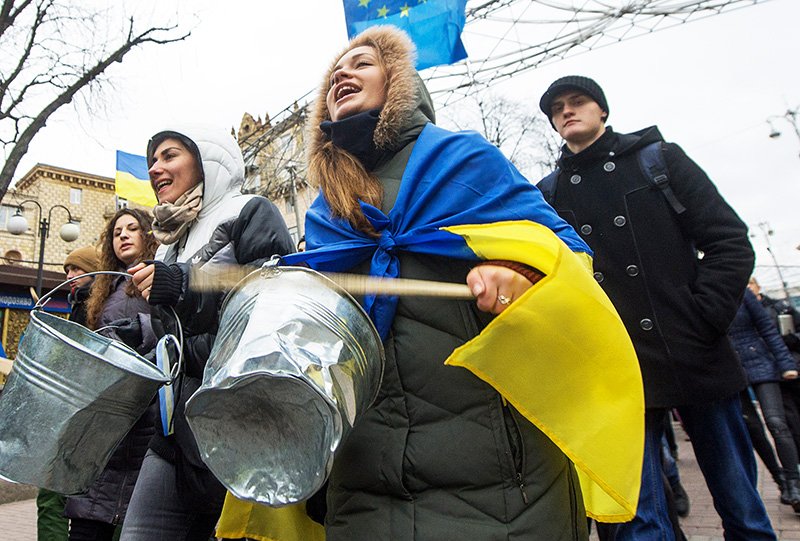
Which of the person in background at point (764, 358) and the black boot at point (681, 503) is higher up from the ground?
the person in background at point (764, 358)

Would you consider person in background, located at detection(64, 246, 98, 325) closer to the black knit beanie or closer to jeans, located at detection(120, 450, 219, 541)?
jeans, located at detection(120, 450, 219, 541)

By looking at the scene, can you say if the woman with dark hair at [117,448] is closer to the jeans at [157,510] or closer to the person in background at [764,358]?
the jeans at [157,510]

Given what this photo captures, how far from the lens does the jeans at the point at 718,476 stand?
2.14 m

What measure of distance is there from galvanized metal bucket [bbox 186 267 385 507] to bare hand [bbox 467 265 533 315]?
11.1 inches

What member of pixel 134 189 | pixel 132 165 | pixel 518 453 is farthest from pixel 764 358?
pixel 132 165

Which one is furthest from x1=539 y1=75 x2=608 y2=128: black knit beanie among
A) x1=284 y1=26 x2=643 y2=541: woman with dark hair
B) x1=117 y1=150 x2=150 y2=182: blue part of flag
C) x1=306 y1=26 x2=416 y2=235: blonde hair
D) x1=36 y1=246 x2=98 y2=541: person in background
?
x1=117 y1=150 x2=150 y2=182: blue part of flag

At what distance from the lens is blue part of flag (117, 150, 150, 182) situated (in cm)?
1017

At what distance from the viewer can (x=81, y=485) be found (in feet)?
5.14

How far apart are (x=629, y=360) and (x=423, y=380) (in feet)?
1.51

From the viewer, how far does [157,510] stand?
2021mm

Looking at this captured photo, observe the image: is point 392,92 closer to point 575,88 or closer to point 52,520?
point 575,88

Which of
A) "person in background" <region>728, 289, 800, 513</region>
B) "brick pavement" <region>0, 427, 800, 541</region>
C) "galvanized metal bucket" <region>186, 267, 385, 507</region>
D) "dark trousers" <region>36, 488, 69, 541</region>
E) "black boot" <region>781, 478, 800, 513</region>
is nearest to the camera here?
"galvanized metal bucket" <region>186, 267, 385, 507</region>

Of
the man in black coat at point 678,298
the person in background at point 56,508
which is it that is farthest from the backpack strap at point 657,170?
the person in background at point 56,508

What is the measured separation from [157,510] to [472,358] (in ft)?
4.61
